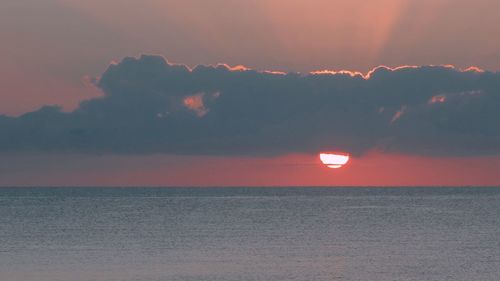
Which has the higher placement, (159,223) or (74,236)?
(159,223)

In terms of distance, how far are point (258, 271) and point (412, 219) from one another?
79829 mm

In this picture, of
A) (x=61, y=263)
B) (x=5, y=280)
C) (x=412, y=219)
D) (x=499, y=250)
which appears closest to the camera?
(x=5, y=280)

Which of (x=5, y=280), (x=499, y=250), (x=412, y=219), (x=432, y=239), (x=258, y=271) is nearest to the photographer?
(x=5, y=280)

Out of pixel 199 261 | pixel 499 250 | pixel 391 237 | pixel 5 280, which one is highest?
pixel 391 237

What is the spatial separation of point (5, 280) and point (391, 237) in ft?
178

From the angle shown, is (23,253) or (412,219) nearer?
(23,253)

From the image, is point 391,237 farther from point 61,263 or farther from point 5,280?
point 5,280

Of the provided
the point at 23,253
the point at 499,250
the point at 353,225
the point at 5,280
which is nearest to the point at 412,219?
the point at 353,225

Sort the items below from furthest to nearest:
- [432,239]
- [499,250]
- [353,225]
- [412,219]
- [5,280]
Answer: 1. [412,219]
2. [353,225]
3. [432,239]
4. [499,250]
5. [5,280]

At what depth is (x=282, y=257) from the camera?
80.1 m

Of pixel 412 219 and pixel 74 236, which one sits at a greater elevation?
pixel 412 219

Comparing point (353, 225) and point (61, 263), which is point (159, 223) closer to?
point (353, 225)

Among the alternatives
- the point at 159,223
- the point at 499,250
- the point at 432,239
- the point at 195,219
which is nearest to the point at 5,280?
the point at 499,250

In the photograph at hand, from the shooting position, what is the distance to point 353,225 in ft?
423
